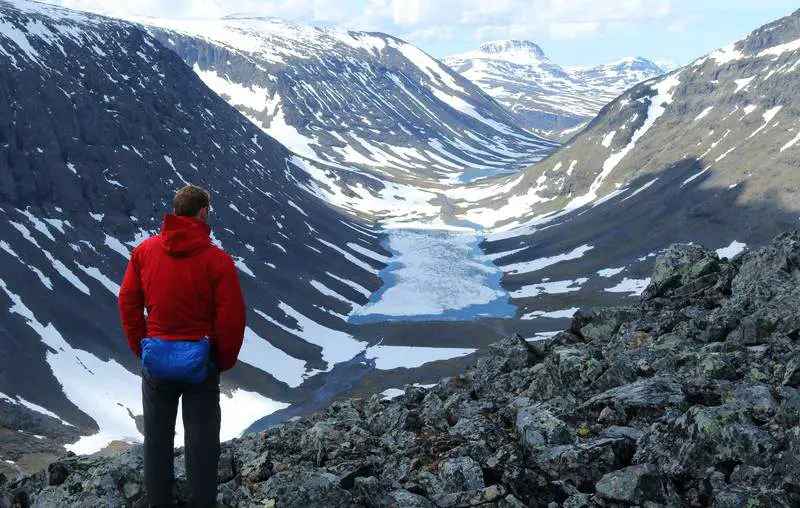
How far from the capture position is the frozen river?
138m

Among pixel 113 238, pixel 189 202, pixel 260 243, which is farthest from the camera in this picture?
pixel 260 243

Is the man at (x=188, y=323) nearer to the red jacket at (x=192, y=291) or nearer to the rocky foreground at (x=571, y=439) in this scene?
the red jacket at (x=192, y=291)

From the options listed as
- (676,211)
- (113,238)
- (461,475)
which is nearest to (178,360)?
(461,475)

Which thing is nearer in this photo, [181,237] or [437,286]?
[181,237]

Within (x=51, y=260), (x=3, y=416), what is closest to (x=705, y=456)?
(x=3, y=416)

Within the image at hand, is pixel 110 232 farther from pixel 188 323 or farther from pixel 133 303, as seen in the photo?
pixel 188 323

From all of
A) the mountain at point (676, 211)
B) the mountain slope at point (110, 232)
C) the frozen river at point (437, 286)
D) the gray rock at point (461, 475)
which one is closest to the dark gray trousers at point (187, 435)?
the gray rock at point (461, 475)

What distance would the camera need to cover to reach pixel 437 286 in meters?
160

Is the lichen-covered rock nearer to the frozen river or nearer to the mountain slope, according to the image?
the mountain slope

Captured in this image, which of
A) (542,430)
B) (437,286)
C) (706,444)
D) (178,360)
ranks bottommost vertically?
(706,444)

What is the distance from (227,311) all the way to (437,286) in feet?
496

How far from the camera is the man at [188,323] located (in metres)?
9.62

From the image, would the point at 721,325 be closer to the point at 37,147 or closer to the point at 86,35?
the point at 37,147

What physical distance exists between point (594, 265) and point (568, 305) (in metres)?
23.3
